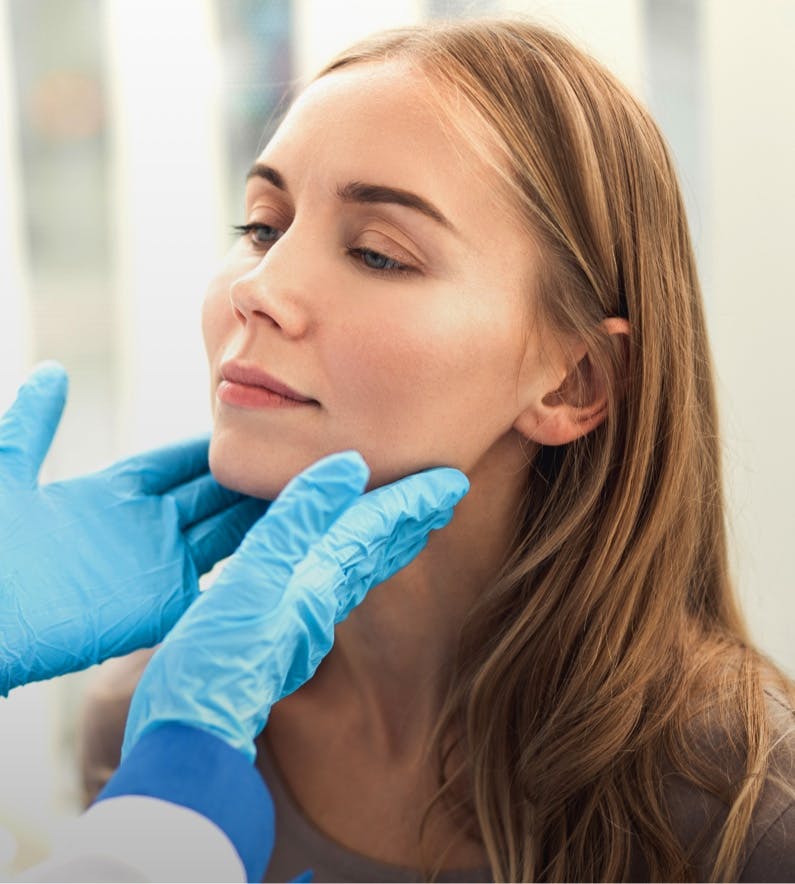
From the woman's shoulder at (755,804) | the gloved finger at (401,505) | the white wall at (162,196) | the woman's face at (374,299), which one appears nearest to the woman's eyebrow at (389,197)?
the woman's face at (374,299)

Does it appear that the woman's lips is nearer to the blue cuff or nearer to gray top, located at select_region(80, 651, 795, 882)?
the blue cuff

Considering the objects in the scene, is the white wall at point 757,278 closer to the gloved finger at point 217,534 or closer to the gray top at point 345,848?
the gray top at point 345,848

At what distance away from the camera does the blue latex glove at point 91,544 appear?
1139 millimetres

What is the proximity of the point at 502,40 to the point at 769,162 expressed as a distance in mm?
809

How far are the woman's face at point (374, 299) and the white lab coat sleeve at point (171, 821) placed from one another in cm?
35

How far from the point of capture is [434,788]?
1.28 m

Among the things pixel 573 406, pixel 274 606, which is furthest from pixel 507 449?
pixel 274 606

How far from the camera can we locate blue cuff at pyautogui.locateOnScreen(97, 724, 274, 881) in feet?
2.57

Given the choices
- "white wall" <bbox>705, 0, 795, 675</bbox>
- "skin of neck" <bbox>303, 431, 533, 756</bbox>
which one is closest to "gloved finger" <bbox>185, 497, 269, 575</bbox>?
"skin of neck" <bbox>303, 431, 533, 756</bbox>

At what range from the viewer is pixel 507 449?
124cm

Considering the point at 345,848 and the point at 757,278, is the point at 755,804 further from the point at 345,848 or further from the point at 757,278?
the point at 757,278

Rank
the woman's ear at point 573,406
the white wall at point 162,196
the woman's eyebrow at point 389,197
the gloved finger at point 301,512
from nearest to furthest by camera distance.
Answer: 1. the gloved finger at point 301,512
2. the woman's eyebrow at point 389,197
3. the woman's ear at point 573,406
4. the white wall at point 162,196

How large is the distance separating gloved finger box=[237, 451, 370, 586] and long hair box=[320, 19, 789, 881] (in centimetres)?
36

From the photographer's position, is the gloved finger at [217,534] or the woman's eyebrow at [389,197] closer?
the woman's eyebrow at [389,197]
